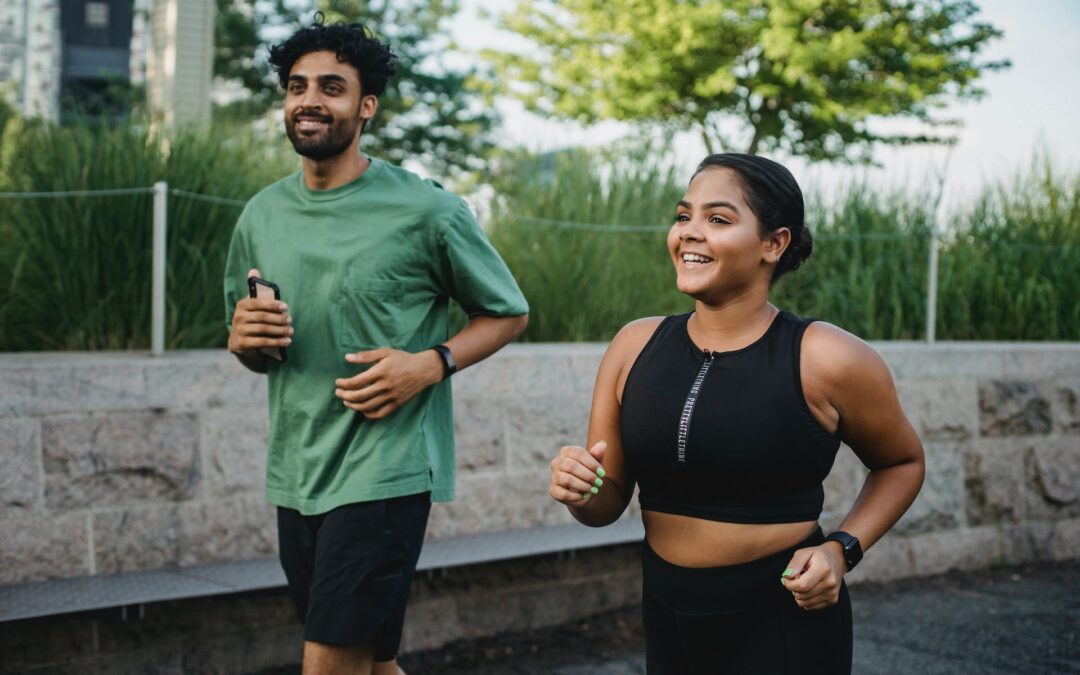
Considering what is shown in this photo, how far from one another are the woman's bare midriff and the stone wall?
3006mm

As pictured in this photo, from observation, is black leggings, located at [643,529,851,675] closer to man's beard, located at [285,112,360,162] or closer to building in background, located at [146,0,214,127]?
man's beard, located at [285,112,360,162]

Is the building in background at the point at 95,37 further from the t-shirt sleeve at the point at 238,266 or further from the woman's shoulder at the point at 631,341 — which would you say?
the woman's shoulder at the point at 631,341

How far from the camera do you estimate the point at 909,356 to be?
717 cm

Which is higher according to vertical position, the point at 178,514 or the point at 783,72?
the point at 783,72

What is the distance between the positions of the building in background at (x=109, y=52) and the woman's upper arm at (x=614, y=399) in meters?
12.1

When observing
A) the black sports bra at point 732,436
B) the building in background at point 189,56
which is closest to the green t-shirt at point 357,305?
the black sports bra at point 732,436

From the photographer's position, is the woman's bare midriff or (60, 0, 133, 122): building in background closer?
the woman's bare midriff

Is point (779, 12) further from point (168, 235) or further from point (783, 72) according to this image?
point (168, 235)

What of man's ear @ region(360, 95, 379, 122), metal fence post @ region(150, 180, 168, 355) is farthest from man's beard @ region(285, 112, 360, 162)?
metal fence post @ region(150, 180, 168, 355)

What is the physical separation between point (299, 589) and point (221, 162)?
3779mm

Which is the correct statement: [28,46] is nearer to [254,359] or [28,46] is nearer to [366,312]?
[254,359]

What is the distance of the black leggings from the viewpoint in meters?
2.36

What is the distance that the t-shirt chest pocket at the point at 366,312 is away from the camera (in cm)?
316

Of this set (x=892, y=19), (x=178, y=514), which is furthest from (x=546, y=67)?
(x=178, y=514)
